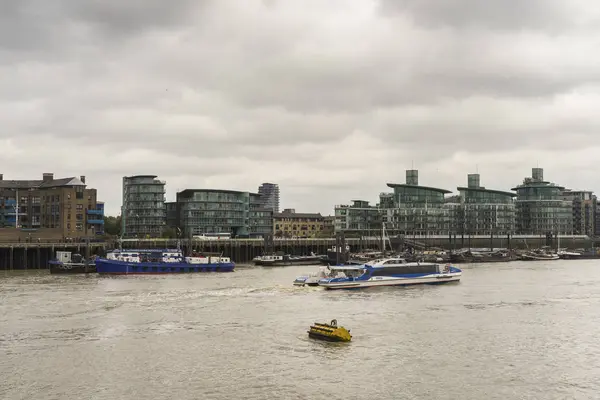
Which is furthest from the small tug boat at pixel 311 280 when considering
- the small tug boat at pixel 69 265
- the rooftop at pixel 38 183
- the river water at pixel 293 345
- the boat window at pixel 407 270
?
the rooftop at pixel 38 183

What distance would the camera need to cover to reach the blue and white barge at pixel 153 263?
116438 millimetres

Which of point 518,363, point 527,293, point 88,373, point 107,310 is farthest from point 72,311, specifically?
point 527,293

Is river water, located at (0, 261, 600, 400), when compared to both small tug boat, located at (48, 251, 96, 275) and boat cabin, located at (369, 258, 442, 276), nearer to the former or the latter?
boat cabin, located at (369, 258, 442, 276)

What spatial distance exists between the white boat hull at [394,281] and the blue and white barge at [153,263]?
143 feet

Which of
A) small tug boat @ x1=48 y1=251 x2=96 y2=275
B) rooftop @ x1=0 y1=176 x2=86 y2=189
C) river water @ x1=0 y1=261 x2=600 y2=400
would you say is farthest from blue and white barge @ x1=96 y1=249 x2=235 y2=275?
rooftop @ x1=0 y1=176 x2=86 y2=189

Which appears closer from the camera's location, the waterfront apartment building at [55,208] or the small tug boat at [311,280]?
the small tug boat at [311,280]

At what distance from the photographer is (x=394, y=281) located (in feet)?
297

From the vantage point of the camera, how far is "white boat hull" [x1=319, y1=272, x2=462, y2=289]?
3415 inches

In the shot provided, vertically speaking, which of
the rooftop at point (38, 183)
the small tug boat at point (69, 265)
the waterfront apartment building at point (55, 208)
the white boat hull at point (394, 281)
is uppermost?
the rooftop at point (38, 183)

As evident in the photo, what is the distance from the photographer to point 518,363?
43688mm

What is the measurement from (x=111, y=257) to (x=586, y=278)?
80256 millimetres

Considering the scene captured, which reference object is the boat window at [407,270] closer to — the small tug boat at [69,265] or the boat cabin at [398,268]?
the boat cabin at [398,268]

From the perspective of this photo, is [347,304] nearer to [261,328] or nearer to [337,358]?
[261,328]

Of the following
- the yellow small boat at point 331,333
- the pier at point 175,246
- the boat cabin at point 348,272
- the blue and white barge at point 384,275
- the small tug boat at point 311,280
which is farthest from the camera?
the pier at point 175,246
